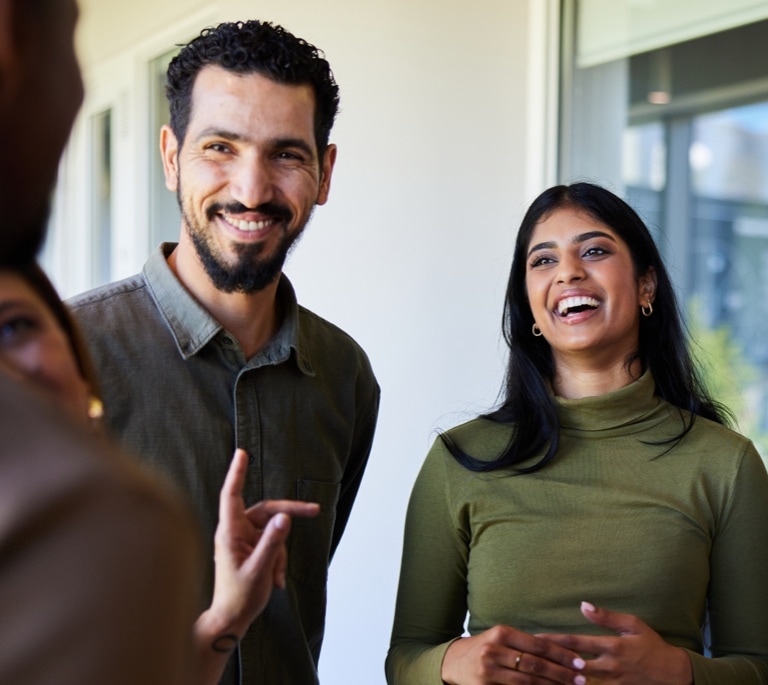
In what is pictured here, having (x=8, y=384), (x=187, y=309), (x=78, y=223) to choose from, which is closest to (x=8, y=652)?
(x=8, y=384)

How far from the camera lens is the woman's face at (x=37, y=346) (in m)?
0.38

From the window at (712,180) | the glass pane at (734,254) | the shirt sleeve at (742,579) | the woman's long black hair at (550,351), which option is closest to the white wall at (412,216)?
the window at (712,180)

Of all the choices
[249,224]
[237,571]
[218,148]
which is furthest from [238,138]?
[237,571]

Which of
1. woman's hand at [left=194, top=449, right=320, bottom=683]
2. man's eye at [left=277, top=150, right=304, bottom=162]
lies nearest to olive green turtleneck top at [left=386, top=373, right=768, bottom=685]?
man's eye at [left=277, top=150, right=304, bottom=162]

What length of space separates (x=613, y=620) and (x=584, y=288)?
0.67m

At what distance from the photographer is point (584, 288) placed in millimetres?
2080

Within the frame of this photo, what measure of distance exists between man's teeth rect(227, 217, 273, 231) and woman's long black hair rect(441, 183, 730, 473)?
0.63m

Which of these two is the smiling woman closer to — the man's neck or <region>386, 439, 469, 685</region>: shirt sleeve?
<region>386, 439, 469, 685</region>: shirt sleeve

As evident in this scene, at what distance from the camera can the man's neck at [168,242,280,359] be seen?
1.77 meters

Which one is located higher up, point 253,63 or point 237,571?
point 253,63

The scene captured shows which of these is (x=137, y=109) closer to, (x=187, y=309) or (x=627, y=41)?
(x=627, y=41)

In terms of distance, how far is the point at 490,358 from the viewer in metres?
3.24

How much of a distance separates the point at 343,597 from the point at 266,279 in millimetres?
2203

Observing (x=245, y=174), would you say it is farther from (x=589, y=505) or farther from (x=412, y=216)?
(x=412, y=216)
